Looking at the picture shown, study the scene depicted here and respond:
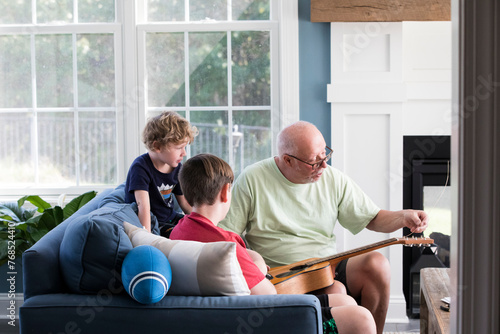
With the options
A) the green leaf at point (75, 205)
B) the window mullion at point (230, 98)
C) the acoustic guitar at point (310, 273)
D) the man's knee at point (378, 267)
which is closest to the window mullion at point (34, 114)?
the green leaf at point (75, 205)

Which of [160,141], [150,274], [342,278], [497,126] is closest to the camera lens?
[497,126]

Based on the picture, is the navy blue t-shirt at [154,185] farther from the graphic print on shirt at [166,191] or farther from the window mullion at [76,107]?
the window mullion at [76,107]

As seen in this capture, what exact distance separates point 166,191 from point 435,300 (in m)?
1.36

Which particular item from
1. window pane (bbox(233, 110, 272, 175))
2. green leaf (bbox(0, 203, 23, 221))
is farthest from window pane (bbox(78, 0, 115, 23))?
green leaf (bbox(0, 203, 23, 221))

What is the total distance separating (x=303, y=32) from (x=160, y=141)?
126 cm

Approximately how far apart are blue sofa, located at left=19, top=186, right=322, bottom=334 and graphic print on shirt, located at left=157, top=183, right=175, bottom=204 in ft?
3.46

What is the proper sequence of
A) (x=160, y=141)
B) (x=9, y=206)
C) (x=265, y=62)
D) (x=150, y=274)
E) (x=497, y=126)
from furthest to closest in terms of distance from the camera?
1. (x=265, y=62)
2. (x=9, y=206)
3. (x=160, y=141)
4. (x=150, y=274)
5. (x=497, y=126)

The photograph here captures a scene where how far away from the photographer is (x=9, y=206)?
344cm

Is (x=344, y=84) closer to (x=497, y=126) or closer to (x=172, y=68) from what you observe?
(x=172, y=68)

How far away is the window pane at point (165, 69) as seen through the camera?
12.2 ft

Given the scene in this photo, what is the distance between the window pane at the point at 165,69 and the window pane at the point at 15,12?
2.56ft

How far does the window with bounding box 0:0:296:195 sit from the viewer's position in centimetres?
369

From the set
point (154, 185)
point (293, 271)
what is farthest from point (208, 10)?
point (293, 271)

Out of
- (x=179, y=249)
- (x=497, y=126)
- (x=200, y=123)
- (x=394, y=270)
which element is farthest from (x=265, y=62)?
(x=497, y=126)
